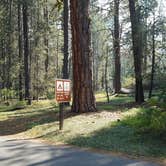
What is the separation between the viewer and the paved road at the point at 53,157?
7871mm

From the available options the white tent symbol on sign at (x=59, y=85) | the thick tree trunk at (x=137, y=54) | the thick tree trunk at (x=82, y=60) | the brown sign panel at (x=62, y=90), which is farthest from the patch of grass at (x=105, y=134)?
the thick tree trunk at (x=137, y=54)

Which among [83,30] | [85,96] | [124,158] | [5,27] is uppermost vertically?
[5,27]

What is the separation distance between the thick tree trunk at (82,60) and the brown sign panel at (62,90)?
2490 mm

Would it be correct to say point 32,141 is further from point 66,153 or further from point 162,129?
point 162,129

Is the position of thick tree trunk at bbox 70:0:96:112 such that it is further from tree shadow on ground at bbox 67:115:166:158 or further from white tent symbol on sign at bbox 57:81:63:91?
tree shadow on ground at bbox 67:115:166:158

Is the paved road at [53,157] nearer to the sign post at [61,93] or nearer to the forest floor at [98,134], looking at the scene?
the forest floor at [98,134]

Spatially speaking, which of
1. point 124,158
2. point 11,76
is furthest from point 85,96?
point 11,76

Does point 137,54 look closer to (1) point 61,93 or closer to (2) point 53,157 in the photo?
(1) point 61,93

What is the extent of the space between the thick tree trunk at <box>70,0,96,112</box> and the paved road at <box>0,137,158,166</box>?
5.27 metres

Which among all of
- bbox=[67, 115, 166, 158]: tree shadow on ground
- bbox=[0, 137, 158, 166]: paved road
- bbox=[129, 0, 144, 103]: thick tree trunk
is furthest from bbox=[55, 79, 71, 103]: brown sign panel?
bbox=[129, 0, 144, 103]: thick tree trunk

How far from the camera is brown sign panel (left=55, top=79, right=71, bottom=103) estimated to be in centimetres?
1209

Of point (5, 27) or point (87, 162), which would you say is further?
point (5, 27)

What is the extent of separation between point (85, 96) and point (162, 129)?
5.11 m

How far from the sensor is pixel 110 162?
8.03m
